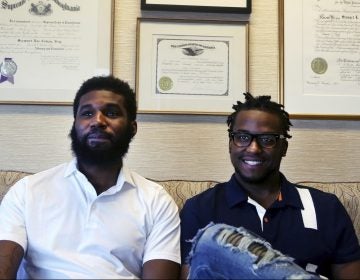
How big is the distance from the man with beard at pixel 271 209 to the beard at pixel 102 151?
31 centimetres

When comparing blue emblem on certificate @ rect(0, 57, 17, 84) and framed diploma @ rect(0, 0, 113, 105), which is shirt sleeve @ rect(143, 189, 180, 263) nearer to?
framed diploma @ rect(0, 0, 113, 105)

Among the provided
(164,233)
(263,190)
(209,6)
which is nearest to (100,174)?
(164,233)

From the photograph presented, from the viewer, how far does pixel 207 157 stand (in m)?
1.93

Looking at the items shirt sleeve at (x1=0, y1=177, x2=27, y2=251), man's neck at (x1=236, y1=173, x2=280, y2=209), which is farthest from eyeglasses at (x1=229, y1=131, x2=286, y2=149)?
shirt sleeve at (x1=0, y1=177, x2=27, y2=251)

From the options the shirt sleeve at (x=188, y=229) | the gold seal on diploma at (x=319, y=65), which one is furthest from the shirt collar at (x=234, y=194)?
the gold seal on diploma at (x=319, y=65)

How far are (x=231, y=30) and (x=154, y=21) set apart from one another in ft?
1.19

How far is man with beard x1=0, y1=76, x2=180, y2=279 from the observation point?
1.27 metres

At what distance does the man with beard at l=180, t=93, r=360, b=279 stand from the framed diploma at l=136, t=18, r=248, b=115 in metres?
0.40

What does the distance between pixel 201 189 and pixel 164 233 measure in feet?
1.16

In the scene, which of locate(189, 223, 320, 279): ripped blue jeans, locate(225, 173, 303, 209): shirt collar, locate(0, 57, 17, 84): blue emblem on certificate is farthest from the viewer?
locate(0, 57, 17, 84): blue emblem on certificate

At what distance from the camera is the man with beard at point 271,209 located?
4.50 feet

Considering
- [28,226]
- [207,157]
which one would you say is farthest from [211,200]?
[28,226]

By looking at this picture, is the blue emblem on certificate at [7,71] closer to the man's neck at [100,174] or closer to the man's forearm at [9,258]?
the man's neck at [100,174]

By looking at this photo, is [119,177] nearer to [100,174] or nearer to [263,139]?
[100,174]
